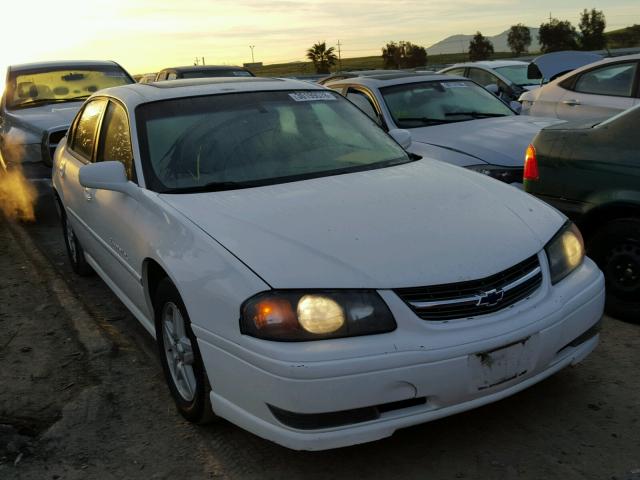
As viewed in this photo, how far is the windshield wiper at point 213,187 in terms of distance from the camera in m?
3.40

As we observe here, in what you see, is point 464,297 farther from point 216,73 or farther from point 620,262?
point 216,73

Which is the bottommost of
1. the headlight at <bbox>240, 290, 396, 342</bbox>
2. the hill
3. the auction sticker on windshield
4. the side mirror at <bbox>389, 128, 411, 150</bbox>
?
the hill

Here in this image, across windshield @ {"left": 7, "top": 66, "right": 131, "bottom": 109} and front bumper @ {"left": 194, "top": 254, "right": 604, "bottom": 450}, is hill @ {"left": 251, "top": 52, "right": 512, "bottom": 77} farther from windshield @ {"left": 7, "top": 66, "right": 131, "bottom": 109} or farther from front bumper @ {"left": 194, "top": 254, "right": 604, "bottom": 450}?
front bumper @ {"left": 194, "top": 254, "right": 604, "bottom": 450}

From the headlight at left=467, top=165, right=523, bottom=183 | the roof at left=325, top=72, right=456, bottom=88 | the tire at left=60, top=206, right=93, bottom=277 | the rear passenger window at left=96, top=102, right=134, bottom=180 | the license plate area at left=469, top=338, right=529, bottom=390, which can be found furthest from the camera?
the roof at left=325, top=72, right=456, bottom=88

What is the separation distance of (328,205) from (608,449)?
5.04 feet

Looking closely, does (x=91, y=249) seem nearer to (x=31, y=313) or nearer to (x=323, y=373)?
(x=31, y=313)

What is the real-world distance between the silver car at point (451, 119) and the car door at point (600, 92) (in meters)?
0.66

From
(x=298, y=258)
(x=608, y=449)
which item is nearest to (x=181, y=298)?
(x=298, y=258)

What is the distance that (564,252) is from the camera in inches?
121

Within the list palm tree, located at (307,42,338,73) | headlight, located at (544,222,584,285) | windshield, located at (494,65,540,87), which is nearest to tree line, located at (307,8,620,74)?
palm tree, located at (307,42,338,73)

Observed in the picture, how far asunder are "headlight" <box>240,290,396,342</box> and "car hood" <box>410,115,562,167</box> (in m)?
3.72

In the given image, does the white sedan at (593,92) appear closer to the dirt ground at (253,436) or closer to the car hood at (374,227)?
the dirt ground at (253,436)

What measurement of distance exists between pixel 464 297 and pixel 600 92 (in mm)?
5752

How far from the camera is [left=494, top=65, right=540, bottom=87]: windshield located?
13250 millimetres
